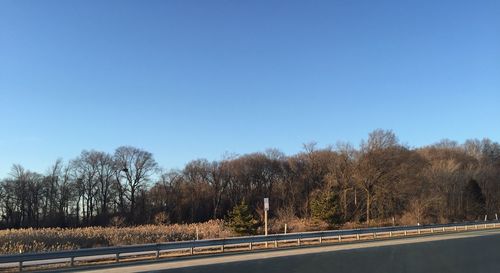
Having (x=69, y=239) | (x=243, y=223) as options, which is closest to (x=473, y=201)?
(x=243, y=223)

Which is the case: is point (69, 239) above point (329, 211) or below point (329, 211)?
below

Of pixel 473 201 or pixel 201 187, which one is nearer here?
pixel 473 201

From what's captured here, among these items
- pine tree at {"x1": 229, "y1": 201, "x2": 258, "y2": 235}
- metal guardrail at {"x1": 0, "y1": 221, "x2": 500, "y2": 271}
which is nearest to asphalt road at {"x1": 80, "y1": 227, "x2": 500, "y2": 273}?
metal guardrail at {"x1": 0, "y1": 221, "x2": 500, "y2": 271}

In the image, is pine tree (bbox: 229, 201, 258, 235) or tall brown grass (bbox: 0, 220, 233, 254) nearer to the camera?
tall brown grass (bbox: 0, 220, 233, 254)

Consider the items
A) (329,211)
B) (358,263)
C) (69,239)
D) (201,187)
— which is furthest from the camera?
(201,187)

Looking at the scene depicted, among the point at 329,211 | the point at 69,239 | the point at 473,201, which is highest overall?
the point at 329,211

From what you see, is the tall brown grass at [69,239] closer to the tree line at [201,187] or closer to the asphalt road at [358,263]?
the asphalt road at [358,263]

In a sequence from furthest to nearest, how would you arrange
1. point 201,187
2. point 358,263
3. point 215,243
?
point 201,187, point 215,243, point 358,263

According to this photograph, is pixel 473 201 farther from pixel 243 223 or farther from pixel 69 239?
pixel 69 239

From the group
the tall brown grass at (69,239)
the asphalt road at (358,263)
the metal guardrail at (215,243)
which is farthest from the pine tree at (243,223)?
the asphalt road at (358,263)

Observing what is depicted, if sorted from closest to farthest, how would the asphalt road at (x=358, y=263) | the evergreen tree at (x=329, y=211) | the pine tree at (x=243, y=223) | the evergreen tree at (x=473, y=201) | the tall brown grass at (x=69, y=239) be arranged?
the asphalt road at (x=358, y=263) < the tall brown grass at (x=69, y=239) < the pine tree at (x=243, y=223) < the evergreen tree at (x=329, y=211) < the evergreen tree at (x=473, y=201)

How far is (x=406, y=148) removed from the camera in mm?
74000

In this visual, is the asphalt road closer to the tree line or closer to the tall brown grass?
the tall brown grass

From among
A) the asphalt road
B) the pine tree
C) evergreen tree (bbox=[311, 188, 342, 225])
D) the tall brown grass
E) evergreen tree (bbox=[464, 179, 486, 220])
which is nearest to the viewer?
the asphalt road
